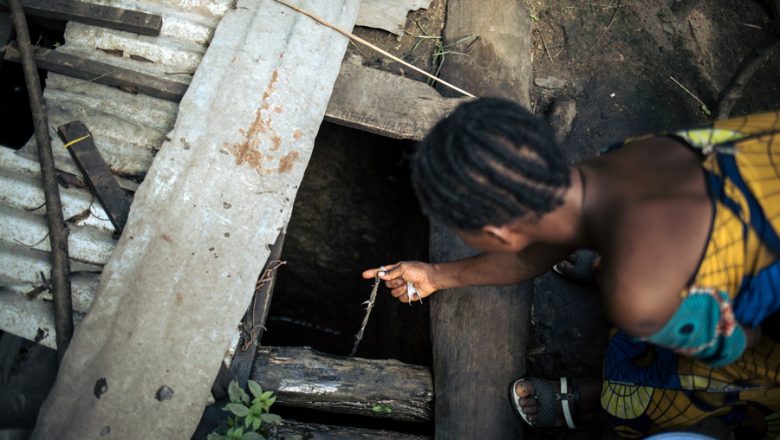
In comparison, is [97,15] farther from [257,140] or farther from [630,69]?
[630,69]

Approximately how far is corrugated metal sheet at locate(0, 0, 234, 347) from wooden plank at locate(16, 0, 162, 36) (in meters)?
0.04

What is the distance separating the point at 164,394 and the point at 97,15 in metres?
1.71

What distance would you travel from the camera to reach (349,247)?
3924 millimetres

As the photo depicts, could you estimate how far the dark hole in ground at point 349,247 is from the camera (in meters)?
3.19

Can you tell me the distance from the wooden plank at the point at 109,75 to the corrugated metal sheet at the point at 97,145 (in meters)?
0.03

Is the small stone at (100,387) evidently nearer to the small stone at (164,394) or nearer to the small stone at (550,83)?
the small stone at (164,394)

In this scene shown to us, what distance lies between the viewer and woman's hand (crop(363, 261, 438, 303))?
7.32ft

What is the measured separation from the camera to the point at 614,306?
1417 mm

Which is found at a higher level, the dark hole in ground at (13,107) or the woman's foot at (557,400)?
the dark hole in ground at (13,107)

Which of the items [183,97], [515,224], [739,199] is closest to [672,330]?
[739,199]

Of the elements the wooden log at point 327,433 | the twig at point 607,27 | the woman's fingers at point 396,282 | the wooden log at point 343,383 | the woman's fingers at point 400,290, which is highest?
the twig at point 607,27

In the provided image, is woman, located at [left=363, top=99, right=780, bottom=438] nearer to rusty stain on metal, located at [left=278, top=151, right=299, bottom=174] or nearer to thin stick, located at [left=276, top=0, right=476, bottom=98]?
rusty stain on metal, located at [left=278, top=151, right=299, bottom=174]

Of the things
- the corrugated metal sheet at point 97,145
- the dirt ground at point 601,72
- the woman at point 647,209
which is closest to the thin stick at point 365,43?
the dirt ground at point 601,72

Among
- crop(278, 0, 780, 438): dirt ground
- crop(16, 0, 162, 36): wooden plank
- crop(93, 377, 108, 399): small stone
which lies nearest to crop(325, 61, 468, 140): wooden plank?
crop(278, 0, 780, 438): dirt ground
